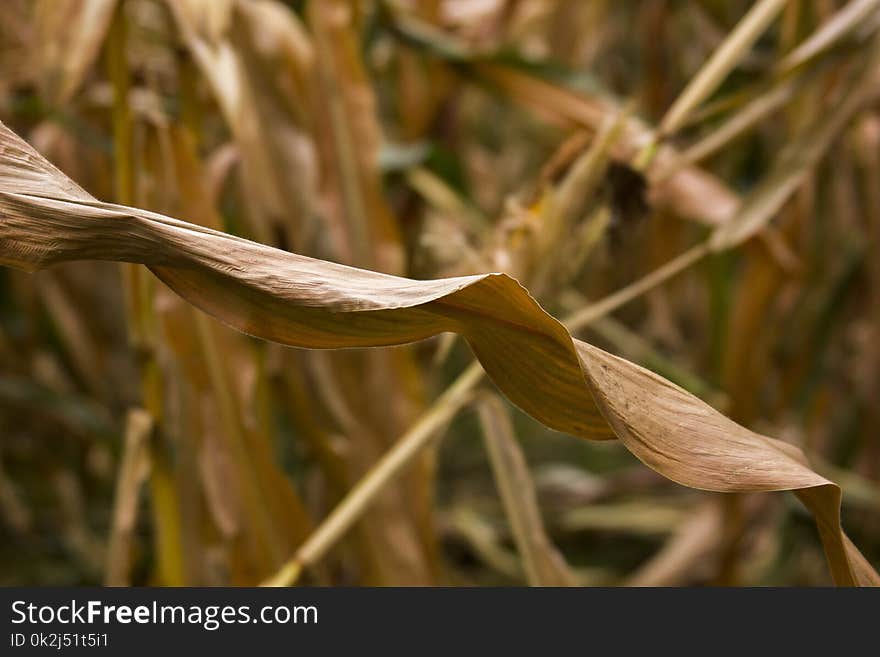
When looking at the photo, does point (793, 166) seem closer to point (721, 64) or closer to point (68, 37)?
point (721, 64)

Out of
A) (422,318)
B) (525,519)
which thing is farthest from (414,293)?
(525,519)

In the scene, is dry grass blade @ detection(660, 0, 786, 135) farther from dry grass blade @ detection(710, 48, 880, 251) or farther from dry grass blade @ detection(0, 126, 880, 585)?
dry grass blade @ detection(0, 126, 880, 585)

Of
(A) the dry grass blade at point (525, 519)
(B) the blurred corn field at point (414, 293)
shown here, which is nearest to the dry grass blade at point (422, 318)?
(B) the blurred corn field at point (414, 293)

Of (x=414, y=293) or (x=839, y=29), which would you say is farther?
(x=839, y=29)

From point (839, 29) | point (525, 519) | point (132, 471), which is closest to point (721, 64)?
point (839, 29)

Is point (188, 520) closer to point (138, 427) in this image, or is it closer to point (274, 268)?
point (138, 427)

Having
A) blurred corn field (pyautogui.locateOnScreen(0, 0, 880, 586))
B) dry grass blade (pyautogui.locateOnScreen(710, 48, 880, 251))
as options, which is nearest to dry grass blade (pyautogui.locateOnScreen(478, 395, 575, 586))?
blurred corn field (pyautogui.locateOnScreen(0, 0, 880, 586))

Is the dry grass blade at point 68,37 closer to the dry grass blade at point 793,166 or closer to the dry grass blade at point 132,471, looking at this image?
the dry grass blade at point 132,471

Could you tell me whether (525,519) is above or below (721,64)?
below

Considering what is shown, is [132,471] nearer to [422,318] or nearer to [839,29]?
[422,318]
